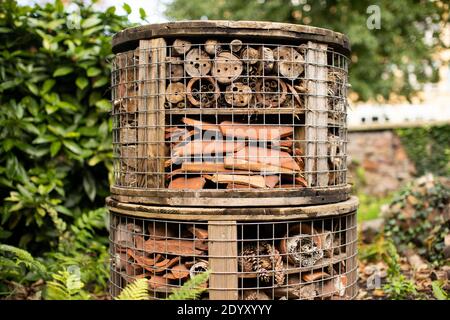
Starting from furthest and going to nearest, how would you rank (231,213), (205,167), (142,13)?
(142,13), (205,167), (231,213)

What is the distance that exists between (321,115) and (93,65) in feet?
8.42

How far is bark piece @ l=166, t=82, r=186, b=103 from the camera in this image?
128 inches

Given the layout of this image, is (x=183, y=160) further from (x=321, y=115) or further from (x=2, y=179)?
(x=2, y=179)

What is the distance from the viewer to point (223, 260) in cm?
311

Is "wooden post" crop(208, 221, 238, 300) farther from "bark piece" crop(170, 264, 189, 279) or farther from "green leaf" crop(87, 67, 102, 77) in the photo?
"green leaf" crop(87, 67, 102, 77)

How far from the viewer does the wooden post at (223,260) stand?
3.10 m

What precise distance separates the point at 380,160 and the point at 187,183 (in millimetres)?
7741

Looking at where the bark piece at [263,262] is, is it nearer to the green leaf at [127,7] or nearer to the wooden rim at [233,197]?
the wooden rim at [233,197]

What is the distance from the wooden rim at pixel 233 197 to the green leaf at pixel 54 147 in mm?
1661

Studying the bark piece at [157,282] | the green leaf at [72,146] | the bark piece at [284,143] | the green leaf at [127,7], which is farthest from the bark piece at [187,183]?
the green leaf at [127,7]

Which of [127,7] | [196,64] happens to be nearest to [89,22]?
[127,7]

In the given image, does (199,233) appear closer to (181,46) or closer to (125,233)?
(125,233)

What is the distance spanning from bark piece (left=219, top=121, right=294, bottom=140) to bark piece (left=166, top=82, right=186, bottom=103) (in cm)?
33
